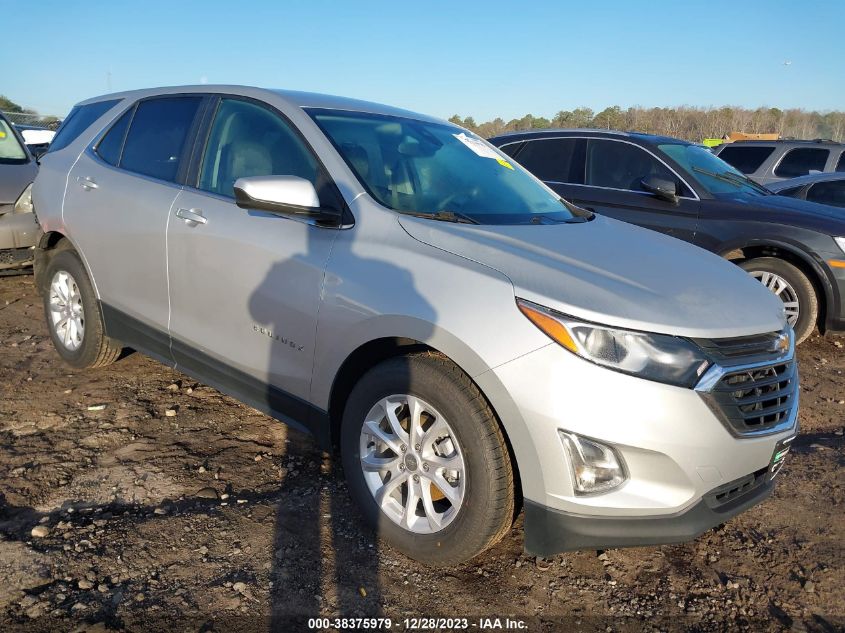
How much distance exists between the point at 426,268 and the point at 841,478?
2503 mm

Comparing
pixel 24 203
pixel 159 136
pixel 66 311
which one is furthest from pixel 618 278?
pixel 24 203

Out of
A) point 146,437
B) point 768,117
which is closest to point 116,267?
point 146,437

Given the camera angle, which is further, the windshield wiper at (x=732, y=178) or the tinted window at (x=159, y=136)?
the windshield wiper at (x=732, y=178)

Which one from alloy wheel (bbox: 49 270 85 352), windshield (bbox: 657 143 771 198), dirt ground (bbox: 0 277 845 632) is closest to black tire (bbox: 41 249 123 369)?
alloy wheel (bbox: 49 270 85 352)

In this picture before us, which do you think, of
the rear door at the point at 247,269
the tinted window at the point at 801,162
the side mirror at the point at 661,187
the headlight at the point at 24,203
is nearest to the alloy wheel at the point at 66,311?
the rear door at the point at 247,269

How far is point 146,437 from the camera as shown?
362 centimetres

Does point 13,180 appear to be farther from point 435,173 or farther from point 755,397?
point 755,397

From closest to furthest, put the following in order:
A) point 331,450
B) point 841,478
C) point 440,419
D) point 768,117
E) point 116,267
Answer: point 440,419
point 331,450
point 841,478
point 116,267
point 768,117

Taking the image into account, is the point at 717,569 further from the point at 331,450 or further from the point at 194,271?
the point at 194,271

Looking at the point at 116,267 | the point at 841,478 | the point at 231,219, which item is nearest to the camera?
the point at 231,219

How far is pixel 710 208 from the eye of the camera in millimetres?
5871

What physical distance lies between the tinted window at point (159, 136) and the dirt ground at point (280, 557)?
1.43 m

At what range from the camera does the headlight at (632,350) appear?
2.20 metres

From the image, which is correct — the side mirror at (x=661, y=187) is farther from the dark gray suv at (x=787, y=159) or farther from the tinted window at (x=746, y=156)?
the tinted window at (x=746, y=156)
